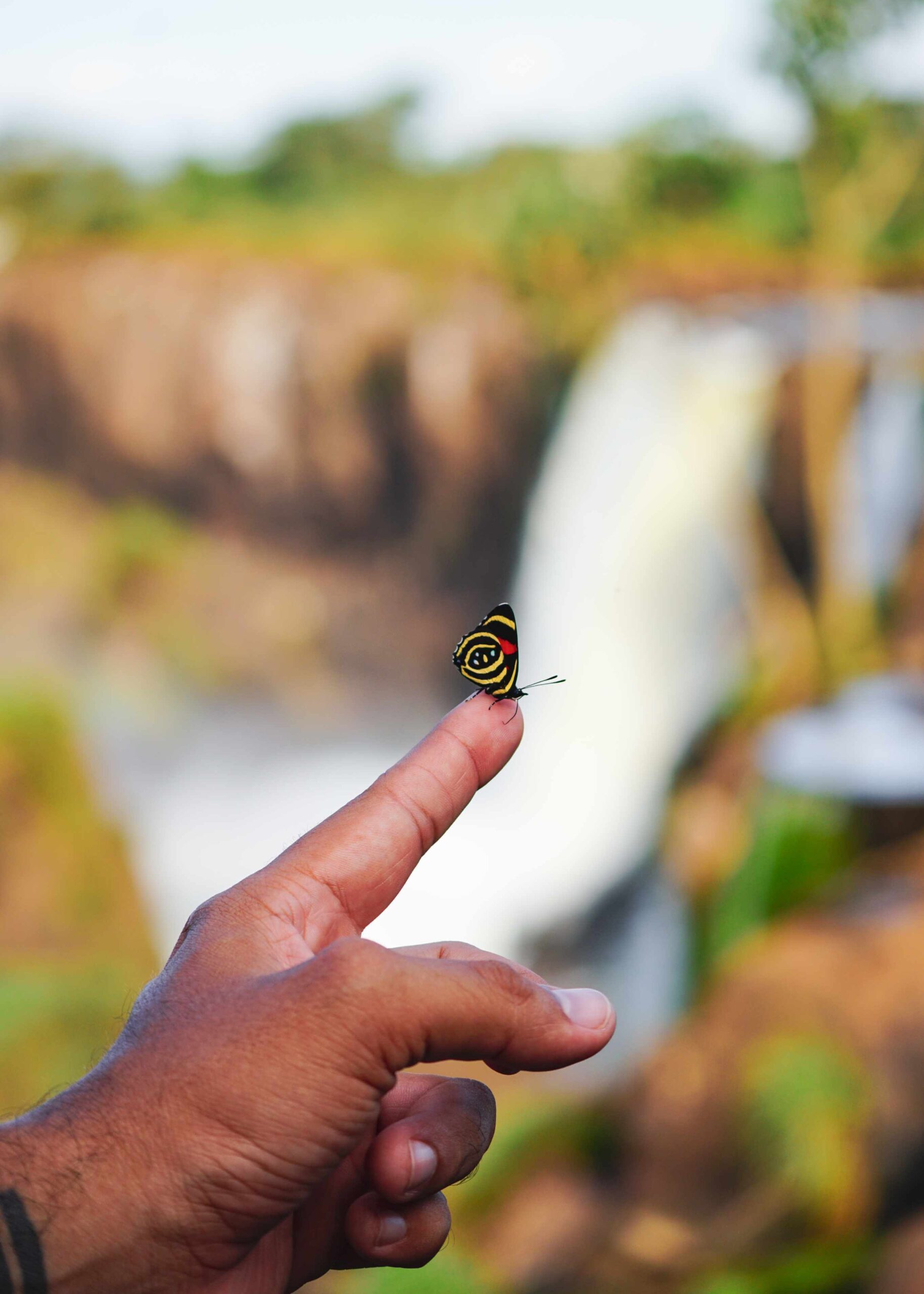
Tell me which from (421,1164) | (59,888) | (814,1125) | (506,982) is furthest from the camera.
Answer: (59,888)

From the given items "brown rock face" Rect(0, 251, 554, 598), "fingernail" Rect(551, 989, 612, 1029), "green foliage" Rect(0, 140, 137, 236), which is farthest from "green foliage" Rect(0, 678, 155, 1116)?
"green foliage" Rect(0, 140, 137, 236)

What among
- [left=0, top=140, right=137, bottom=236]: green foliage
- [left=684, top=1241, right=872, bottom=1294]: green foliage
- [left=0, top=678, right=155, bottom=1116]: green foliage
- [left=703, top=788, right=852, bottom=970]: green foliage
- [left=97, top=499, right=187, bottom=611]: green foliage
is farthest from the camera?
[left=0, top=140, right=137, bottom=236]: green foliage

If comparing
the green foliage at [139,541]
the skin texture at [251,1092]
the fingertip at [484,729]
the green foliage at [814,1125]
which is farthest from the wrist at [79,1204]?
the green foliage at [139,541]

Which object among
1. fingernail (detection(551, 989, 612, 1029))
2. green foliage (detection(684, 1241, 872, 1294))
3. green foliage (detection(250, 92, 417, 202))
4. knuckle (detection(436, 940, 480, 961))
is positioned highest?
green foliage (detection(250, 92, 417, 202))

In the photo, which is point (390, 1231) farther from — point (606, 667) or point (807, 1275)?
point (606, 667)

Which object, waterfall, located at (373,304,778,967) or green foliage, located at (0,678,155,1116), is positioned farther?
waterfall, located at (373,304,778,967)

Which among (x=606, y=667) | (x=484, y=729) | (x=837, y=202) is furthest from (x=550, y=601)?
(x=484, y=729)

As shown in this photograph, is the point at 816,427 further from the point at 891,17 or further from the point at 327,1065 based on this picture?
the point at 327,1065

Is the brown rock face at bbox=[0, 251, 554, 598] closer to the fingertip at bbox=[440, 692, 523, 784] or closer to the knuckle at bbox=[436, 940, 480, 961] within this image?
the fingertip at bbox=[440, 692, 523, 784]
